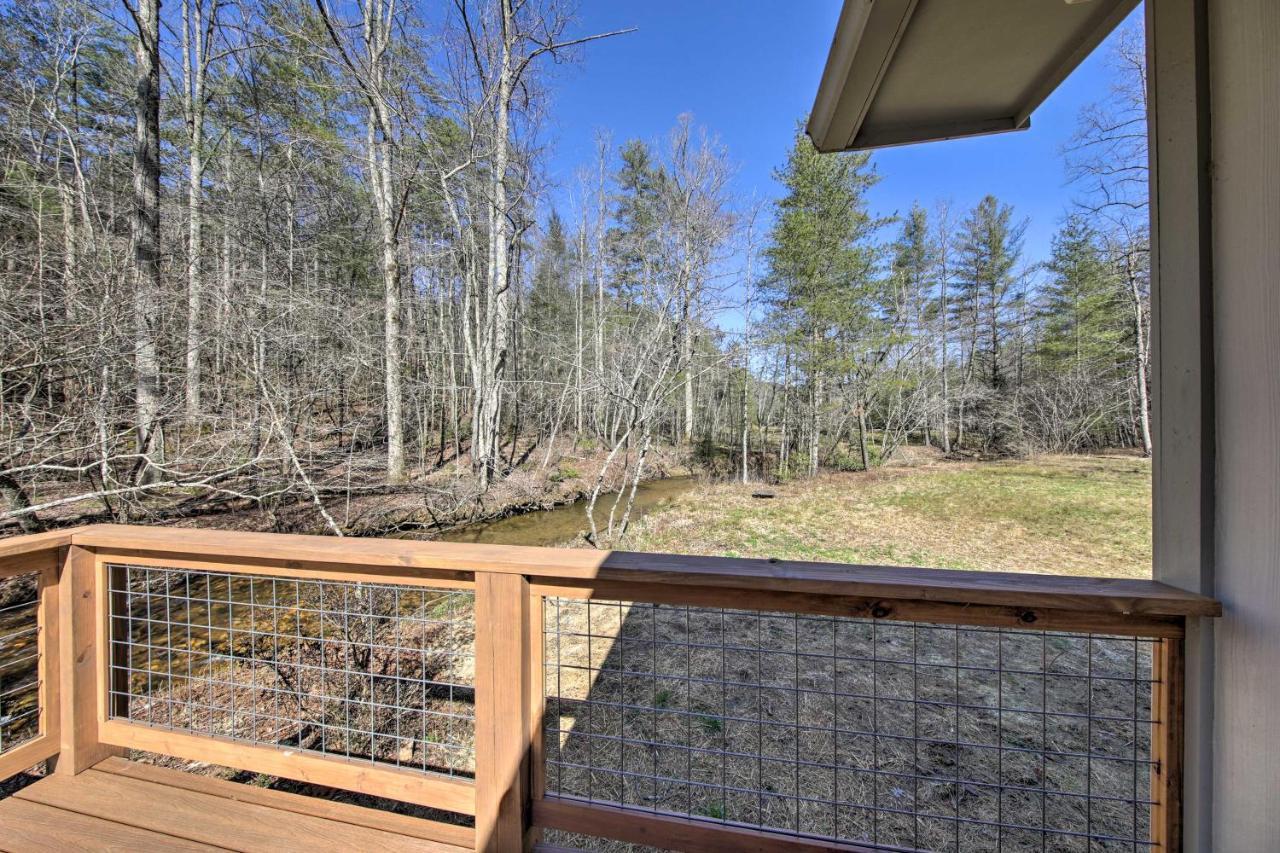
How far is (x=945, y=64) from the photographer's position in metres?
1.27

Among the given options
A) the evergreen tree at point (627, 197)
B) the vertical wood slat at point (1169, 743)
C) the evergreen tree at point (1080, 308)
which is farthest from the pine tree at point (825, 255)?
the vertical wood slat at point (1169, 743)

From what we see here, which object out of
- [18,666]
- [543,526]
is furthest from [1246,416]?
[543,526]

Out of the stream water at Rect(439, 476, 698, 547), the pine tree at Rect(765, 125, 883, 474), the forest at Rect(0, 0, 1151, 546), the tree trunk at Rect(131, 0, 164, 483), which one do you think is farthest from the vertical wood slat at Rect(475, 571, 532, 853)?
the pine tree at Rect(765, 125, 883, 474)

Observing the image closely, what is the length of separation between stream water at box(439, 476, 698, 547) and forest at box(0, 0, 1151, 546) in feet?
1.28

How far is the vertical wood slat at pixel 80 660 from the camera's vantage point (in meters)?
1.39

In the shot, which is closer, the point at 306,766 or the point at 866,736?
the point at 306,766

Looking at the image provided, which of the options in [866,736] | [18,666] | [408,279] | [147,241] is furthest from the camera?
[408,279]

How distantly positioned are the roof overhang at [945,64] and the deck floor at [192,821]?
7.24 feet

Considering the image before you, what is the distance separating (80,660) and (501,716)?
1.39 metres

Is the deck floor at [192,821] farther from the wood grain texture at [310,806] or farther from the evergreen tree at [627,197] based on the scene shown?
the evergreen tree at [627,197]

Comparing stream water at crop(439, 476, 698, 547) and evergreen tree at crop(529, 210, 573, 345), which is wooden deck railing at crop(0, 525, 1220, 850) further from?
evergreen tree at crop(529, 210, 573, 345)

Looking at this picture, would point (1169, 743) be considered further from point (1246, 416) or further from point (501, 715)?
point (501, 715)

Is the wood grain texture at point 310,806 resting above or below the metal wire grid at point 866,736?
above

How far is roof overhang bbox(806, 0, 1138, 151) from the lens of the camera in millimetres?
1079
